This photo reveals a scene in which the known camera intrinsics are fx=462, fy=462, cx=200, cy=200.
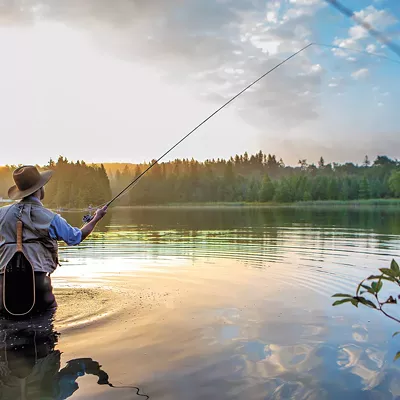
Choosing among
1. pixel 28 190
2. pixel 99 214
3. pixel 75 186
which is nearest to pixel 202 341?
pixel 99 214

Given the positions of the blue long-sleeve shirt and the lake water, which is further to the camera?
the blue long-sleeve shirt

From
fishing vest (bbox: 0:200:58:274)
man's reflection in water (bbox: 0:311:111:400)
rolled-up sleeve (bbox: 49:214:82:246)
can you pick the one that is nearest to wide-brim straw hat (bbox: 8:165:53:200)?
fishing vest (bbox: 0:200:58:274)

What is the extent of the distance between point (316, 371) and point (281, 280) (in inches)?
244

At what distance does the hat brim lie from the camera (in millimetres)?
6484

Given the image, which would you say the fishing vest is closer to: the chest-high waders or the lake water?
the chest-high waders

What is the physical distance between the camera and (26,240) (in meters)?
6.45

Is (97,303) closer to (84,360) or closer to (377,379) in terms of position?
(84,360)

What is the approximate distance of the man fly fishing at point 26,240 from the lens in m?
6.41

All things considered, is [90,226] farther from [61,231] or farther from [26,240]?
[26,240]

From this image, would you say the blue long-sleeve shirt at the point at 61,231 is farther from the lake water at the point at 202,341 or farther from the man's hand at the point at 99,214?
the lake water at the point at 202,341

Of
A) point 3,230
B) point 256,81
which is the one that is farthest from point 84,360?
point 256,81

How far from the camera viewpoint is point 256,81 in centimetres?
798

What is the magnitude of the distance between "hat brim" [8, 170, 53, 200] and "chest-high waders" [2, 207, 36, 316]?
23 cm

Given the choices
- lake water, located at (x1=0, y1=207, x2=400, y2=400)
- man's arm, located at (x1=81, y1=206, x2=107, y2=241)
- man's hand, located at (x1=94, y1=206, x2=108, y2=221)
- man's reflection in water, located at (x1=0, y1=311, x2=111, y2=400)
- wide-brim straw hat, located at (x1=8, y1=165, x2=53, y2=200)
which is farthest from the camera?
man's hand, located at (x1=94, y1=206, x2=108, y2=221)
